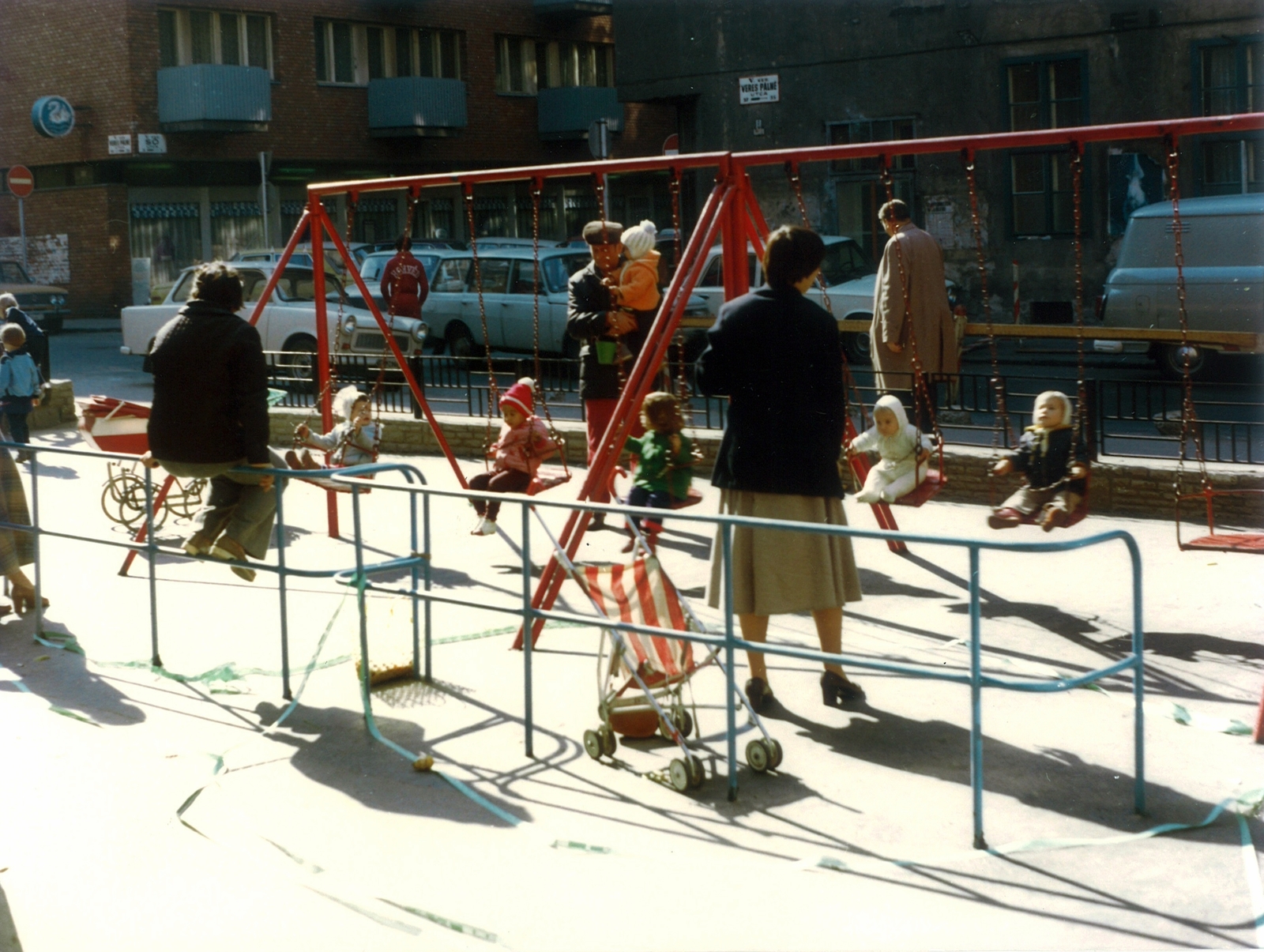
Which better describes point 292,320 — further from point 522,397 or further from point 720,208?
point 720,208

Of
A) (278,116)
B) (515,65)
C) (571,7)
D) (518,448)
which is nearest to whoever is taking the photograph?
(518,448)

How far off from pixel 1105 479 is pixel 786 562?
4792mm

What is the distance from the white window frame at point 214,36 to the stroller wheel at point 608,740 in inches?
1233

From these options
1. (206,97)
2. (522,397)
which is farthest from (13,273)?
(522,397)

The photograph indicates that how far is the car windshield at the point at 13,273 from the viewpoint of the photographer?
31438 millimetres

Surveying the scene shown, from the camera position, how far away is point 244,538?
7.25 m

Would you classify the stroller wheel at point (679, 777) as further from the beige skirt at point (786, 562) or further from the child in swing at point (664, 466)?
the child in swing at point (664, 466)

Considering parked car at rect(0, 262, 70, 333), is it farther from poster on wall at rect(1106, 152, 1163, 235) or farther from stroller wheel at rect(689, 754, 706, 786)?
stroller wheel at rect(689, 754, 706, 786)

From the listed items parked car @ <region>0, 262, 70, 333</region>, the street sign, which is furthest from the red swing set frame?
parked car @ <region>0, 262, 70, 333</region>

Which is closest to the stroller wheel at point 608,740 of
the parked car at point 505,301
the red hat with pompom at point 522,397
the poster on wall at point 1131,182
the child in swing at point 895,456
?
the child in swing at point 895,456

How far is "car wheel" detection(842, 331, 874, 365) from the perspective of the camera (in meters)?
18.8

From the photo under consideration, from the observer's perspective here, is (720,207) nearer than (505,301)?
Yes

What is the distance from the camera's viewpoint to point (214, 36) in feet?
114

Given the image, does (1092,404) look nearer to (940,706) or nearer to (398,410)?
(940,706)
